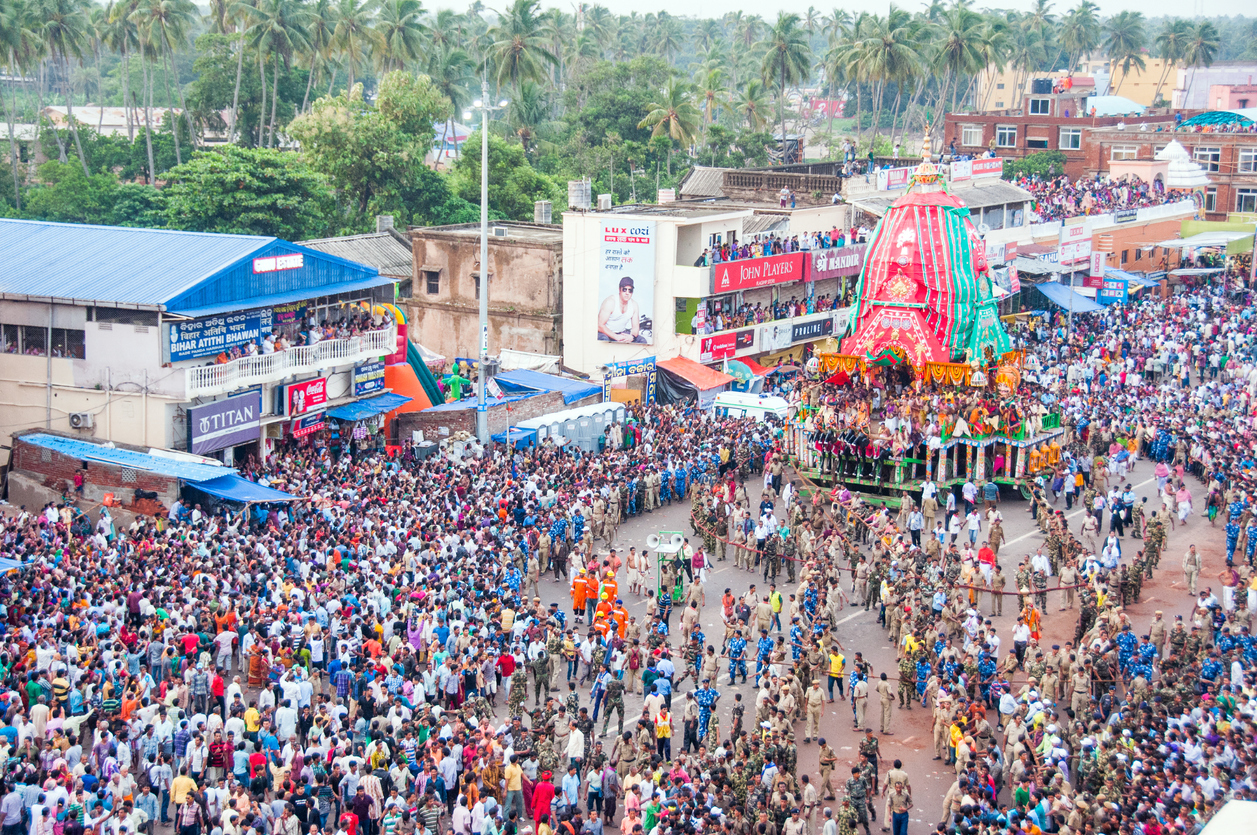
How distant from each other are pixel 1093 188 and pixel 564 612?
2192 inches

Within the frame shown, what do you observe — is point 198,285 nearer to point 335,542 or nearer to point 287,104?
point 335,542

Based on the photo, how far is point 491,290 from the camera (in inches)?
1922

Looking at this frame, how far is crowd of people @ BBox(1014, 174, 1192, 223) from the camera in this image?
2687 inches

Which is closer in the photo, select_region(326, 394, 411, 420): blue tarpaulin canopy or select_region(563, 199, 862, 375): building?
select_region(326, 394, 411, 420): blue tarpaulin canopy

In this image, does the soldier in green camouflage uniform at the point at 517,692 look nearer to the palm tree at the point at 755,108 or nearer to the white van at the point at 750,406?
the white van at the point at 750,406

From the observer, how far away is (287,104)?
79.2m

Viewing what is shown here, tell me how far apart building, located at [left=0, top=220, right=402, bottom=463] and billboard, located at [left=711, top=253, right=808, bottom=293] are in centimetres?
1509

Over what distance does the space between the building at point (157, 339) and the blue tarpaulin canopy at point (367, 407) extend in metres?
0.88

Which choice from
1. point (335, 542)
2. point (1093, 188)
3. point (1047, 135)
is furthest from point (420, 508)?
point (1047, 135)

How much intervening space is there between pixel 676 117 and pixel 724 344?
3073 cm

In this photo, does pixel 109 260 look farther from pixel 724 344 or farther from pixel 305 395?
pixel 724 344

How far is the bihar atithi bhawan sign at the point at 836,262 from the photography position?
163ft

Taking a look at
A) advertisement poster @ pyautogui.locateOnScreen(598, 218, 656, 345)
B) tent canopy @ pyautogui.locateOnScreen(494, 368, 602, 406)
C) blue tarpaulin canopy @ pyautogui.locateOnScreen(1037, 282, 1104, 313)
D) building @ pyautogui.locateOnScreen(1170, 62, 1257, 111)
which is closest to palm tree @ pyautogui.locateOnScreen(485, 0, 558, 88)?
blue tarpaulin canopy @ pyautogui.locateOnScreen(1037, 282, 1104, 313)

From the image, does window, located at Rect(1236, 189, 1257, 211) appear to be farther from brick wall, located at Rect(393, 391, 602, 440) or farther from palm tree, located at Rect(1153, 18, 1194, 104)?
brick wall, located at Rect(393, 391, 602, 440)
